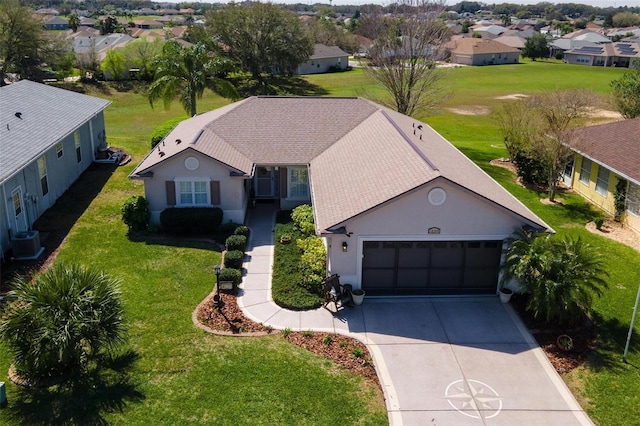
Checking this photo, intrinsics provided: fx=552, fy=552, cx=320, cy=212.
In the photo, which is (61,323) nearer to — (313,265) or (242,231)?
(313,265)

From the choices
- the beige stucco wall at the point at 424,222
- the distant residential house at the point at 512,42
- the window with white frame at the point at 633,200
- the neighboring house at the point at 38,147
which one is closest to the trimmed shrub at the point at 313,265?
the beige stucco wall at the point at 424,222

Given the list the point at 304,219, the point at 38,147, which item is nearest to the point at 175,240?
the point at 304,219

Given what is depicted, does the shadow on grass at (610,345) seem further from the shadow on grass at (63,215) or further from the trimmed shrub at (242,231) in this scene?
the shadow on grass at (63,215)

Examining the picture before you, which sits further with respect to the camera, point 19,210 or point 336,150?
Answer: point 336,150

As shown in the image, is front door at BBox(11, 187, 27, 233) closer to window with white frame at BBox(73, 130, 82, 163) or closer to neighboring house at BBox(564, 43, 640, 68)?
window with white frame at BBox(73, 130, 82, 163)

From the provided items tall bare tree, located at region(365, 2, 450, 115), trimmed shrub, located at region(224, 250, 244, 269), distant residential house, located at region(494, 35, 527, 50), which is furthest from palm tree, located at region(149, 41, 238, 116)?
distant residential house, located at region(494, 35, 527, 50)

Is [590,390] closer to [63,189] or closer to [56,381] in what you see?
[56,381]
